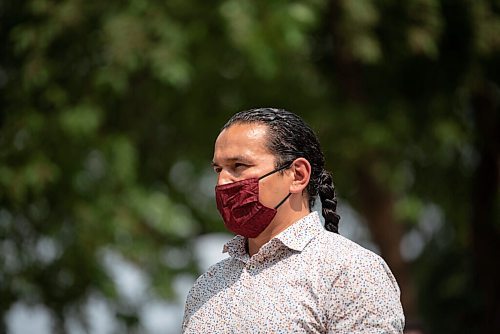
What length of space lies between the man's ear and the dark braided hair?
0.02m

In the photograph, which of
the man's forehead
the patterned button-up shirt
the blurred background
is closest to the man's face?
the man's forehead

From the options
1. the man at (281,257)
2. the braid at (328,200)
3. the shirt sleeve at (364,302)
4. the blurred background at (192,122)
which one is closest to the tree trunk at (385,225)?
the blurred background at (192,122)

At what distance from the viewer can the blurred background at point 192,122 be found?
8477 millimetres

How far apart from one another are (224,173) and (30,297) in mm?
6816

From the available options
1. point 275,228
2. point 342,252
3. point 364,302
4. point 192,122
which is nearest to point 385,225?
point 192,122

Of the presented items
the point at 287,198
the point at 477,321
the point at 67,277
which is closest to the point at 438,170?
the point at 477,321

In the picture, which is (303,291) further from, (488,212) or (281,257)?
(488,212)

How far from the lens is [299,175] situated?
2.92 metres

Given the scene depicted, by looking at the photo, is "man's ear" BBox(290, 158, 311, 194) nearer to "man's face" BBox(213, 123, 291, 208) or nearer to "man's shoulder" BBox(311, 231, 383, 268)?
"man's face" BBox(213, 123, 291, 208)

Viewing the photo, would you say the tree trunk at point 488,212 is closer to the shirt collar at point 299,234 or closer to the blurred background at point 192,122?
the blurred background at point 192,122

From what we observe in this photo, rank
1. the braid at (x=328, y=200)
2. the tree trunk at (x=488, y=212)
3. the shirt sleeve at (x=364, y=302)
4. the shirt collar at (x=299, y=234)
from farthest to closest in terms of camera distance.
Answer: the tree trunk at (x=488, y=212)
the braid at (x=328, y=200)
the shirt collar at (x=299, y=234)
the shirt sleeve at (x=364, y=302)

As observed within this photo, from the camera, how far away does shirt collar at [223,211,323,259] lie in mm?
2836

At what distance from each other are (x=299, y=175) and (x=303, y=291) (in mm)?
350

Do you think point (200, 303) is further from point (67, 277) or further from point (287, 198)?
point (67, 277)
